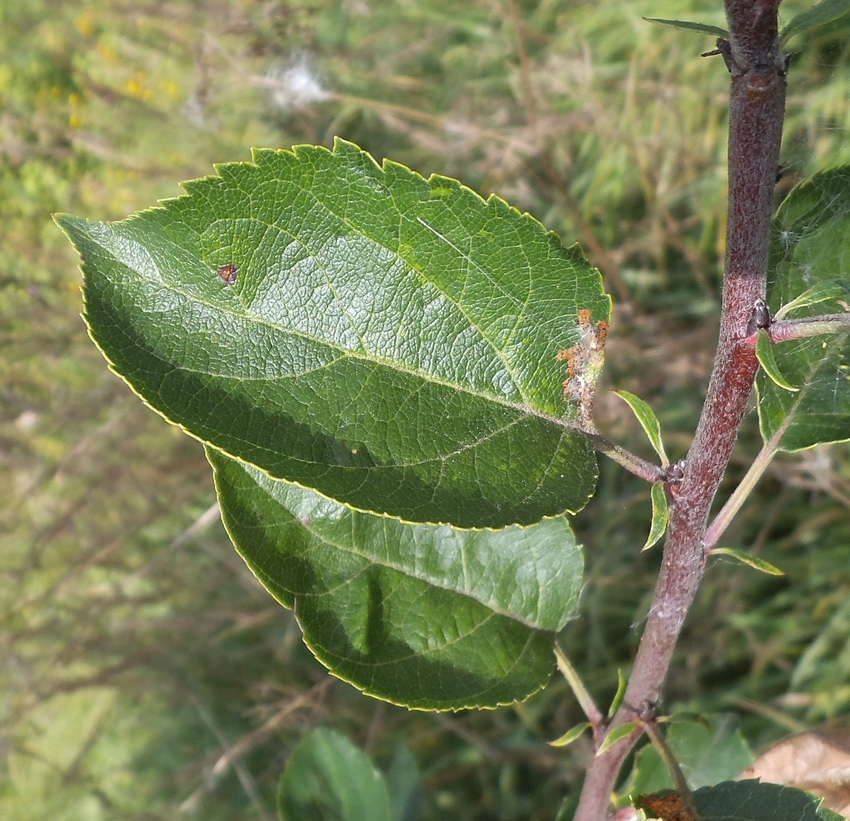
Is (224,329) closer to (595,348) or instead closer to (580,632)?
(595,348)

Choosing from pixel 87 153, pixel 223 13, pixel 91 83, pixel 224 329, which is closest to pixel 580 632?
pixel 224 329

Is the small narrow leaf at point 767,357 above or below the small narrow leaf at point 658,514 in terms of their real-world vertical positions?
above

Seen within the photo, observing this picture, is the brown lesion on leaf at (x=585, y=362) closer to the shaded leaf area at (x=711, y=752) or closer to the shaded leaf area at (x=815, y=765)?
the shaded leaf area at (x=815, y=765)

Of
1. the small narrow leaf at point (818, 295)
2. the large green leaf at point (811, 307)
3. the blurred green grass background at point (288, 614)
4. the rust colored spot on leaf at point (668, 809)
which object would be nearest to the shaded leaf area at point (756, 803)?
the rust colored spot on leaf at point (668, 809)

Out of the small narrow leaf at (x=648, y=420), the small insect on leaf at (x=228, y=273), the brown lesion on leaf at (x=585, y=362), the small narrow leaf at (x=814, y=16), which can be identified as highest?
the small narrow leaf at (x=814, y=16)

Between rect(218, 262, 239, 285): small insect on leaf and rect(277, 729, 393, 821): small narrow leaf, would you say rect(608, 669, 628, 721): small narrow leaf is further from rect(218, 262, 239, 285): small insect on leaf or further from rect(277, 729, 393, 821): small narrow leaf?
rect(277, 729, 393, 821): small narrow leaf

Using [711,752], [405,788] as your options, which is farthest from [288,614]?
[711,752]
